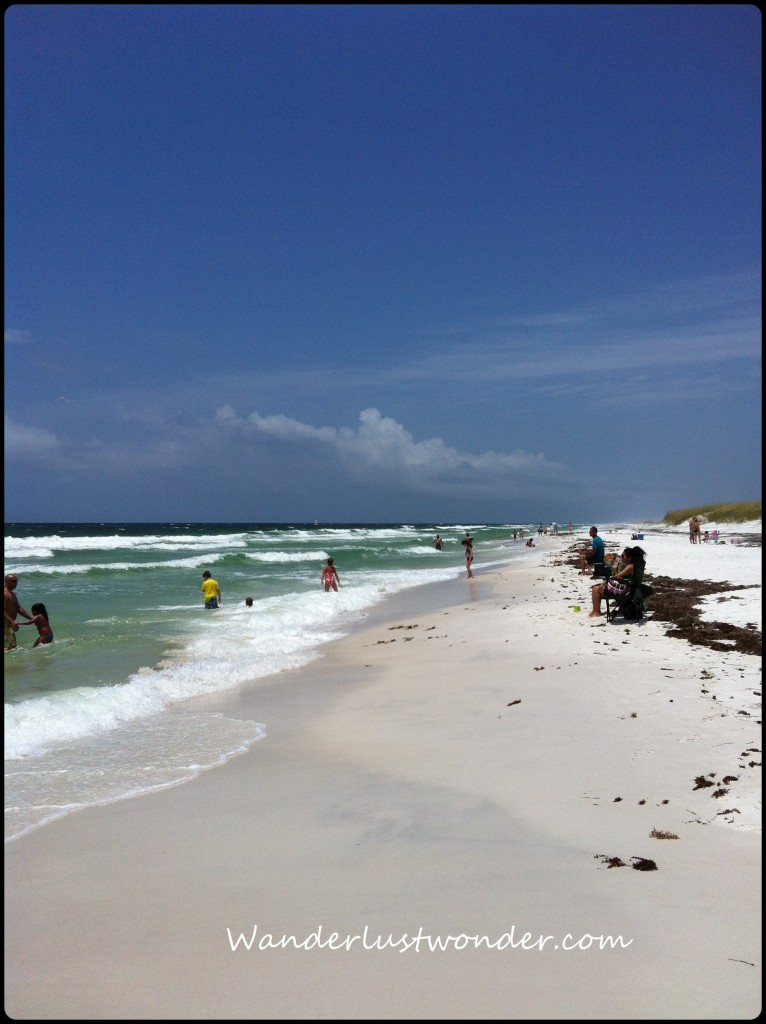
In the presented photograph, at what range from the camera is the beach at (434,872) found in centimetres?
314

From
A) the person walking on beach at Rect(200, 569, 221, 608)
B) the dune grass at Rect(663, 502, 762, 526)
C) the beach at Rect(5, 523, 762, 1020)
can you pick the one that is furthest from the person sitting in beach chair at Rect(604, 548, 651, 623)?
the dune grass at Rect(663, 502, 762, 526)

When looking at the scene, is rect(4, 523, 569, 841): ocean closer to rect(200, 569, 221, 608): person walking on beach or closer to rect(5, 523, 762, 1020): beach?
rect(200, 569, 221, 608): person walking on beach

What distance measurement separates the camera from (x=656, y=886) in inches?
154

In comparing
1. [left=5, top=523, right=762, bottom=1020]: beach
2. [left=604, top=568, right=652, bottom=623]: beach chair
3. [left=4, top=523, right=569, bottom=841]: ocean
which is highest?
[left=604, top=568, right=652, bottom=623]: beach chair

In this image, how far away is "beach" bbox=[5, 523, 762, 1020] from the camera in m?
3.14

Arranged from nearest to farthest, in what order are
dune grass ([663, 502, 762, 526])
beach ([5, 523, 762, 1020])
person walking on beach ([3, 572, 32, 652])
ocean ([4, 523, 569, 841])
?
beach ([5, 523, 762, 1020]), ocean ([4, 523, 569, 841]), person walking on beach ([3, 572, 32, 652]), dune grass ([663, 502, 762, 526])

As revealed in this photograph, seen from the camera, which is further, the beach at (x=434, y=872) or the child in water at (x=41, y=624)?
the child in water at (x=41, y=624)

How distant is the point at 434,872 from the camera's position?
424 centimetres

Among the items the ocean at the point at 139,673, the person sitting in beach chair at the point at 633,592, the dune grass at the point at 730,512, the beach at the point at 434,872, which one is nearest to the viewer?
the beach at the point at 434,872

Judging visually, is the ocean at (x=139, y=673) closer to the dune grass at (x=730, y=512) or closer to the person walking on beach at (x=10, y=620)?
the person walking on beach at (x=10, y=620)

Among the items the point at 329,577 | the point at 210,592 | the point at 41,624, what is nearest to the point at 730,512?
the point at 329,577

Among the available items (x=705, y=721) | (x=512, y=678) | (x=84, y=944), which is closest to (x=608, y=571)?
(x=512, y=678)

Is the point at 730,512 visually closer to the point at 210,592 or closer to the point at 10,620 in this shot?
the point at 210,592

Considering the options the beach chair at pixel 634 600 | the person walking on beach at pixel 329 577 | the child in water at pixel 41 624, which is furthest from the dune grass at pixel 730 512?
the child in water at pixel 41 624
